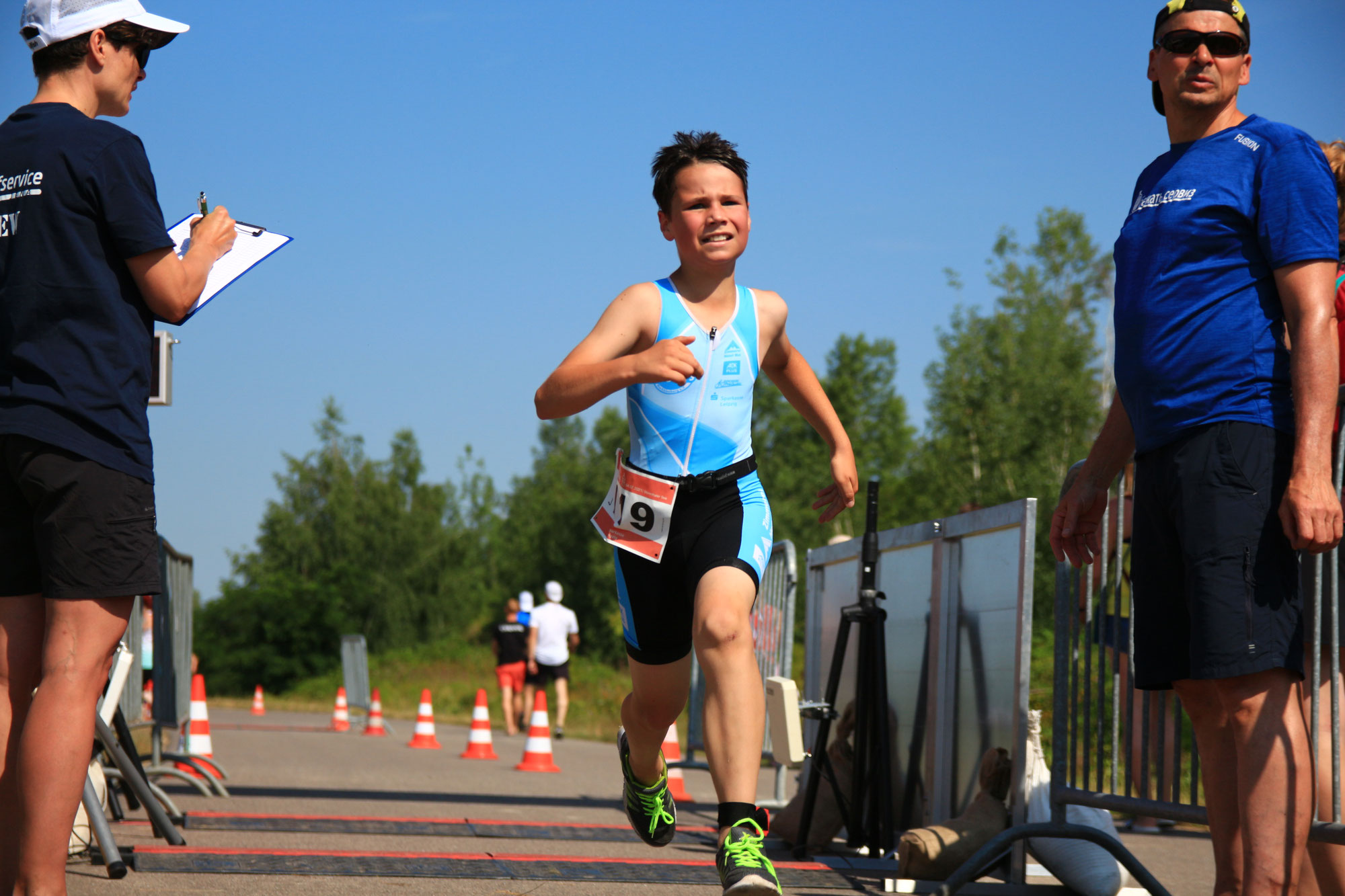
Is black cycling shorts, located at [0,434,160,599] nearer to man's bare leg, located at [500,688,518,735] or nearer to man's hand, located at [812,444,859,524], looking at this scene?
man's hand, located at [812,444,859,524]

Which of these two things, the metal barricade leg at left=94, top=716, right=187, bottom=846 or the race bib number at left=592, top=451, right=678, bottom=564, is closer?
the race bib number at left=592, top=451, right=678, bottom=564

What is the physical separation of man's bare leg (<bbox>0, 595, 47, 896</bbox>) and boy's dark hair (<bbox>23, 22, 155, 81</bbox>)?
1441 mm

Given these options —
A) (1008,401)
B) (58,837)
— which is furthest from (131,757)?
(1008,401)

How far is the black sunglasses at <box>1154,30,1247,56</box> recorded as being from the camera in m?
3.69

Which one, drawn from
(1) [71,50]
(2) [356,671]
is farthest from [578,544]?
(1) [71,50]

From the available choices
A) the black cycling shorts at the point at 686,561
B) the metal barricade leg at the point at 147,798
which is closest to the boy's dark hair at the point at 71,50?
the black cycling shorts at the point at 686,561

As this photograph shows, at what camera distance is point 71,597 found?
3357mm

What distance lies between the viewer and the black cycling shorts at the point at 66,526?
335 cm

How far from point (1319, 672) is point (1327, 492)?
36.2 inches

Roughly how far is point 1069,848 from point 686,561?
2175 mm

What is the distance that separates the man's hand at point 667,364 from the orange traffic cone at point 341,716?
68.6 feet

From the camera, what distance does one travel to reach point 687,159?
470cm

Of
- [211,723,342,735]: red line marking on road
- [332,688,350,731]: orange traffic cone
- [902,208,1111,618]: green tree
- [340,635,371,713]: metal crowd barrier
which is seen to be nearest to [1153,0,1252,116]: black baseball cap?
[211,723,342,735]: red line marking on road

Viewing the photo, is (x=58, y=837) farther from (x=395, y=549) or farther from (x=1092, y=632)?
(x=395, y=549)
